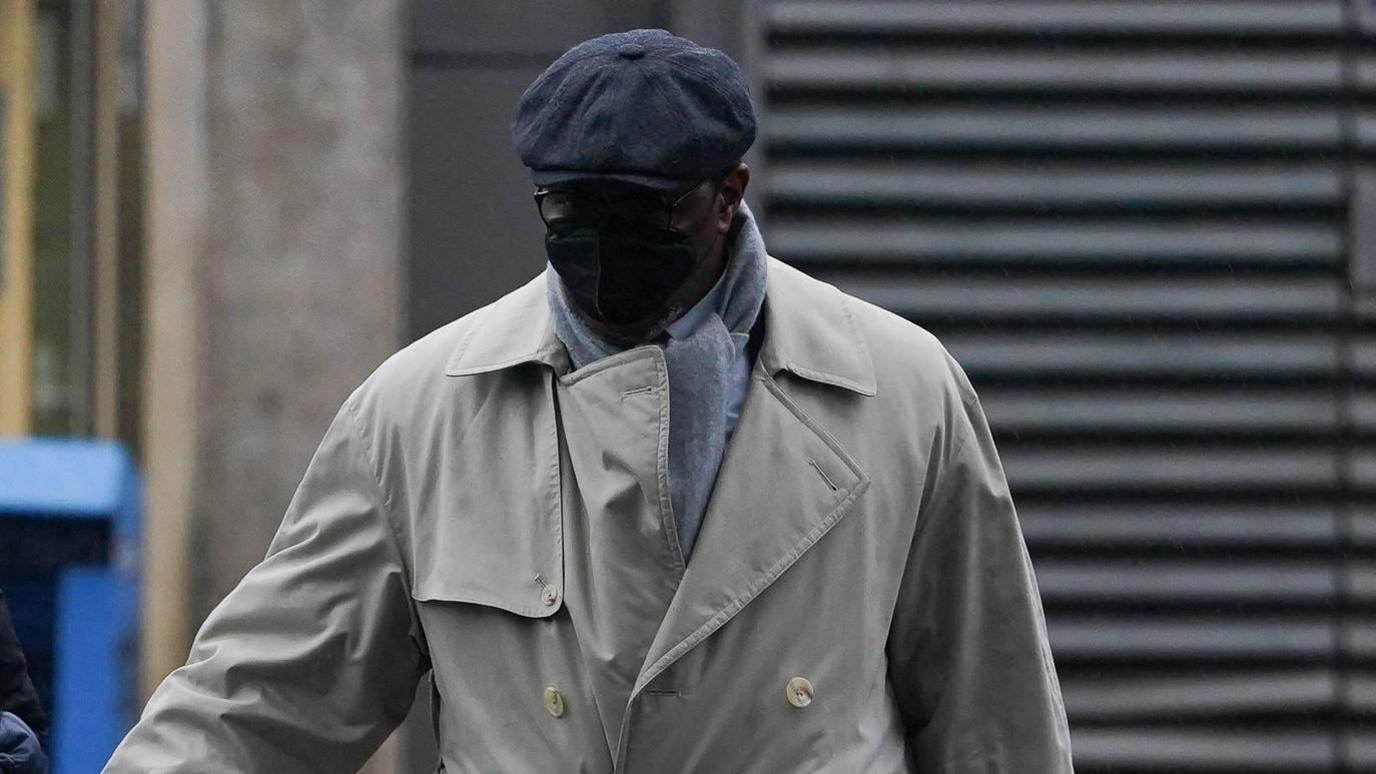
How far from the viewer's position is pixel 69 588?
5039 mm

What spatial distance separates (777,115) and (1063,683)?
6.43 feet

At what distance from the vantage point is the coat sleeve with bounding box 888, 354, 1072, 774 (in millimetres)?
2539

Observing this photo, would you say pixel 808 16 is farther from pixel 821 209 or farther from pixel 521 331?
pixel 521 331

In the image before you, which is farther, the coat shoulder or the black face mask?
the coat shoulder

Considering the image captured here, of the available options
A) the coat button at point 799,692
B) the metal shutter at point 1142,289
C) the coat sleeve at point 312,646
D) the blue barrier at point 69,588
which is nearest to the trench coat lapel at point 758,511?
the coat button at point 799,692

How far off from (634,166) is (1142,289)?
442 centimetres

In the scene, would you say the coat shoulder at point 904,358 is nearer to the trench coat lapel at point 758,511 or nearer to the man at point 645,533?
the man at point 645,533

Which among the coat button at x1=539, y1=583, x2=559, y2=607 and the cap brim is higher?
the cap brim

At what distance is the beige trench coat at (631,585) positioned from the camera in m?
2.40

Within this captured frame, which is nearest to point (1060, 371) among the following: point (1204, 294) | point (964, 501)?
point (1204, 294)

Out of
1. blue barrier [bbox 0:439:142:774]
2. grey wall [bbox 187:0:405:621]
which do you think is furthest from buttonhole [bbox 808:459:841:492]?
grey wall [bbox 187:0:405:621]

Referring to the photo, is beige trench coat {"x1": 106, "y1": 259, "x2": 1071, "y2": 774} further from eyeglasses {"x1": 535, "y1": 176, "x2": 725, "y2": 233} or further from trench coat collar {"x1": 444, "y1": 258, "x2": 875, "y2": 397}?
eyeglasses {"x1": 535, "y1": 176, "x2": 725, "y2": 233}

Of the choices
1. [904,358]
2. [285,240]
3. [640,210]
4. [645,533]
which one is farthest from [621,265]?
[285,240]

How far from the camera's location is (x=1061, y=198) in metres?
6.51
